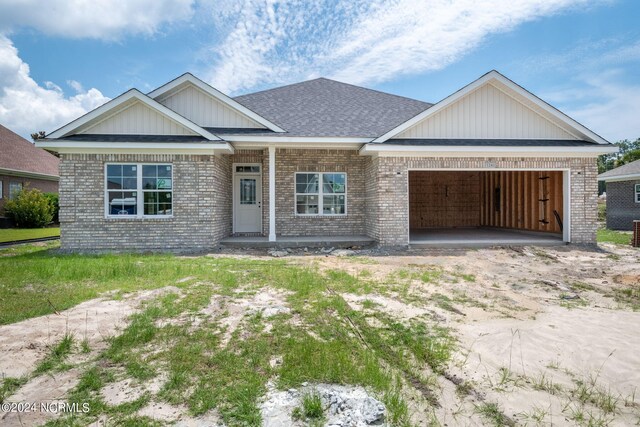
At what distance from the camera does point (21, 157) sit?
23.7 meters

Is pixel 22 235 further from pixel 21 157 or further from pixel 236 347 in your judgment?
pixel 236 347

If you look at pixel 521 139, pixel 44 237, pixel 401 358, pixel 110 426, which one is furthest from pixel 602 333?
pixel 44 237

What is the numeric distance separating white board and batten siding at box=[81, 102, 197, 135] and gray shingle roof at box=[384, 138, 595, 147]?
6.82 meters

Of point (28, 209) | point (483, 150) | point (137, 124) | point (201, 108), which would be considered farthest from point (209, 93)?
point (28, 209)

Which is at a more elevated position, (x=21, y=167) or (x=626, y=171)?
(x=21, y=167)

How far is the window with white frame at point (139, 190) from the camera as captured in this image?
1095 cm

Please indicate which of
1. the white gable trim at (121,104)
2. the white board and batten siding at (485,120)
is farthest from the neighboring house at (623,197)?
the white gable trim at (121,104)

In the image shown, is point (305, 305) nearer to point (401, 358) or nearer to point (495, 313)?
point (401, 358)

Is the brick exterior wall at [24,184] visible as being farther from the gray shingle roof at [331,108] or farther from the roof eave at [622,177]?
the roof eave at [622,177]

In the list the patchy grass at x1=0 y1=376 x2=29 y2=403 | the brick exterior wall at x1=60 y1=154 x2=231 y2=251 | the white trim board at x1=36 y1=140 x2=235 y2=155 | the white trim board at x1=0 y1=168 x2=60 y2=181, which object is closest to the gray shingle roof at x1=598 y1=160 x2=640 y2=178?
the white trim board at x1=36 y1=140 x2=235 y2=155

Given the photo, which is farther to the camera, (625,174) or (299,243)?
(625,174)

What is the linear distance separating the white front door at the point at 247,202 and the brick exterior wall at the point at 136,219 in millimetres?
2257

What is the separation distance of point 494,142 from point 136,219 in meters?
11.7

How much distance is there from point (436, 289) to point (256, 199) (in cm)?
859
